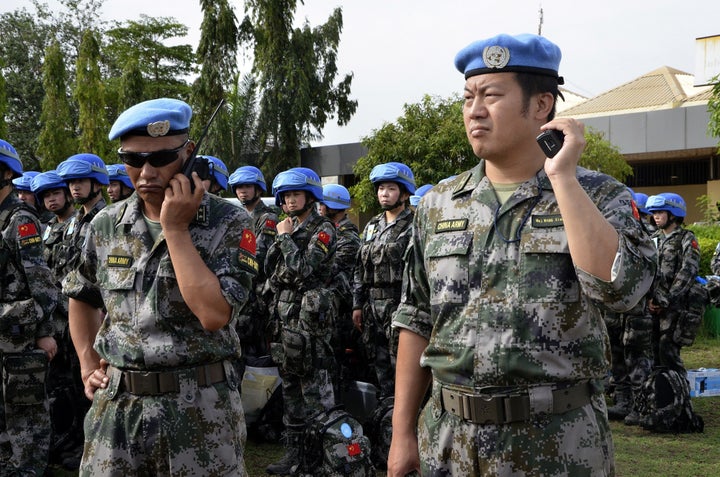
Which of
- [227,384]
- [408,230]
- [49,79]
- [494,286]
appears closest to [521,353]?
[494,286]

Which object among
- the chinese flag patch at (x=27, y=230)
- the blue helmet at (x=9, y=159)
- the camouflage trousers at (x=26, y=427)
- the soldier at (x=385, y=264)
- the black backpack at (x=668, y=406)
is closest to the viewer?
the chinese flag patch at (x=27, y=230)

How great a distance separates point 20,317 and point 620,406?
→ 20.4ft

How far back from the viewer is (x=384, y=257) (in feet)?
23.8

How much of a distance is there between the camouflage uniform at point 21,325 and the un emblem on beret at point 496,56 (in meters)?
3.55

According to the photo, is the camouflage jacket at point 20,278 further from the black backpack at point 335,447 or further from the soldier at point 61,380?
the black backpack at point 335,447

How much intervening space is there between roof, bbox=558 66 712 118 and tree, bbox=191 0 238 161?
12.9 meters

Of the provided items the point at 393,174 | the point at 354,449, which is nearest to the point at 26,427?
the point at 354,449

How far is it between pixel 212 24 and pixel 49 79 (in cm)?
580

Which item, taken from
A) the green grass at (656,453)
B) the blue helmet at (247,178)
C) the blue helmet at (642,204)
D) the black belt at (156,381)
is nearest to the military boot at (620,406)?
the green grass at (656,453)

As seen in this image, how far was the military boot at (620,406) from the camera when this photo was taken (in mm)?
8164

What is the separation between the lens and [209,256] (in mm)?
2988

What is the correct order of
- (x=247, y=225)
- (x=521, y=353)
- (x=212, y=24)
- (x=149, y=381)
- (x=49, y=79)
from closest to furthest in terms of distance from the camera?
1. (x=521, y=353)
2. (x=149, y=381)
3. (x=247, y=225)
4. (x=49, y=79)
5. (x=212, y=24)

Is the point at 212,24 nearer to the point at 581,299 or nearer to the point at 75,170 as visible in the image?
the point at 75,170

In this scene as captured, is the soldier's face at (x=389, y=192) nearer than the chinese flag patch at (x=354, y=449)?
No
